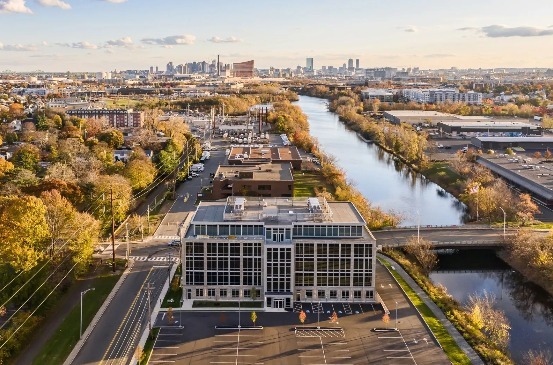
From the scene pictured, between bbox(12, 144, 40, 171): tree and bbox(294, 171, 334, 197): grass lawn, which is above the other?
bbox(12, 144, 40, 171): tree

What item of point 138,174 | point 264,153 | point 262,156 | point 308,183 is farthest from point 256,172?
point 264,153

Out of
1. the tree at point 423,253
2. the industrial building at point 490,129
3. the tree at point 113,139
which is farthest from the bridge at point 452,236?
the industrial building at point 490,129

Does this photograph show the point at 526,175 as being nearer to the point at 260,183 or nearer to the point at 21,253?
the point at 260,183

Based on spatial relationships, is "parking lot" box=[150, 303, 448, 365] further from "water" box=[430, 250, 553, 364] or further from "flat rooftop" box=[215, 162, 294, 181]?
"flat rooftop" box=[215, 162, 294, 181]

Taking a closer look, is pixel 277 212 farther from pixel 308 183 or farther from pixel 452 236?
pixel 308 183

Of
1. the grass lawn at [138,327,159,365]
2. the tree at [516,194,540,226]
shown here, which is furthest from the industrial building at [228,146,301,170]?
the grass lawn at [138,327,159,365]
